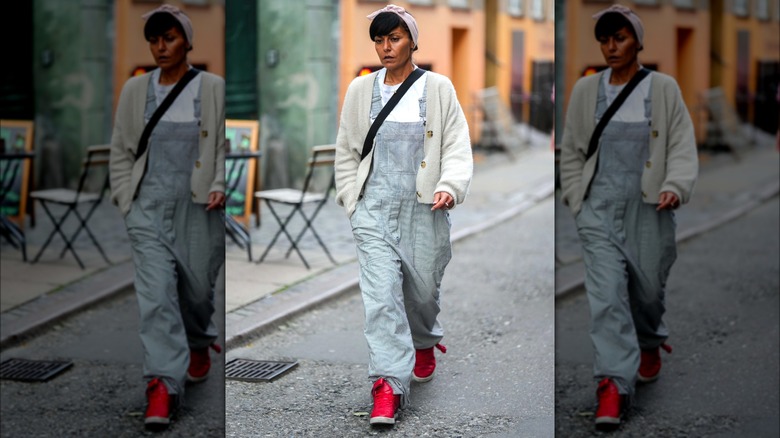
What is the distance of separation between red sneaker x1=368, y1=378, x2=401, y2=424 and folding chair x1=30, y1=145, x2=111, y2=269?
1.36 meters

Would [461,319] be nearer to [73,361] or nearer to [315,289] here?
[315,289]

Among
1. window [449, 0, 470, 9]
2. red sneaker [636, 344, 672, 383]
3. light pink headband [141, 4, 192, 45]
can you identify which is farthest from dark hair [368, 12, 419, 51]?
red sneaker [636, 344, 672, 383]

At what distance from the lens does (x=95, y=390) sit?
4.76 m

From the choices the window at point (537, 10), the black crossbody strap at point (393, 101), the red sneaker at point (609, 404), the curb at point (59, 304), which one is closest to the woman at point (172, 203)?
the curb at point (59, 304)

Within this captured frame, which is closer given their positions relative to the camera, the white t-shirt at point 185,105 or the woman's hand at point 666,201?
the woman's hand at point 666,201

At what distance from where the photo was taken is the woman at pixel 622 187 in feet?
13.3

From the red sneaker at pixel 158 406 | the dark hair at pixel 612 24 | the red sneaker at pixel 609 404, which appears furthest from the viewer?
the red sneaker at pixel 158 406

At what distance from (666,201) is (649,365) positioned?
1.91 ft

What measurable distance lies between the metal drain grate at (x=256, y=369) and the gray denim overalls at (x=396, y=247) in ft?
1.23

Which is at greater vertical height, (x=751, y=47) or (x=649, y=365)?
(x=751, y=47)

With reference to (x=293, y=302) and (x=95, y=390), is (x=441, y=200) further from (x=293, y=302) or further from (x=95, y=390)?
(x=95, y=390)

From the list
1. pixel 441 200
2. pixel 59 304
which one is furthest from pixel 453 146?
pixel 59 304

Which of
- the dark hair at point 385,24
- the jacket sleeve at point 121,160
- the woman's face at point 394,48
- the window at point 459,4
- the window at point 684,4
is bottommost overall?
the jacket sleeve at point 121,160

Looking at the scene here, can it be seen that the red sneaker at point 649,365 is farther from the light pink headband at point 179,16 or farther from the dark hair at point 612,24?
the light pink headband at point 179,16
